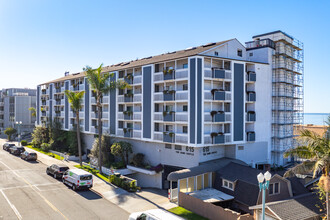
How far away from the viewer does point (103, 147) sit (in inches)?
1569

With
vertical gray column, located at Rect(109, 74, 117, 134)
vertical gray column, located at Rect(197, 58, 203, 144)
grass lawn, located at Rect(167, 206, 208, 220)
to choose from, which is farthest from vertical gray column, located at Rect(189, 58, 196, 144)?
vertical gray column, located at Rect(109, 74, 117, 134)

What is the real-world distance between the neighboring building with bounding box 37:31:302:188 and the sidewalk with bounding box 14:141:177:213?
4.44 m

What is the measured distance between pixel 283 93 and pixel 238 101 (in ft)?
34.4

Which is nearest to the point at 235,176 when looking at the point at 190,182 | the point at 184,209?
the point at 190,182

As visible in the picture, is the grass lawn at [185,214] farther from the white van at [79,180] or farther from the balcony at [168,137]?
the white van at [79,180]

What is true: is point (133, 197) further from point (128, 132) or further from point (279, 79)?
point (279, 79)

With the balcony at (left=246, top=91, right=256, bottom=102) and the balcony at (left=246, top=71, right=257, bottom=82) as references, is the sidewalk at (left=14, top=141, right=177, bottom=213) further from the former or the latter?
the balcony at (left=246, top=71, right=257, bottom=82)

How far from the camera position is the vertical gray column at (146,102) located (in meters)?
35.4

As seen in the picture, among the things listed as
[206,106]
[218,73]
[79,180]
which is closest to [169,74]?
[218,73]

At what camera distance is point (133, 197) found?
2769 centimetres

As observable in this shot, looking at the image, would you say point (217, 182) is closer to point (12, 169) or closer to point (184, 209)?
point (184, 209)

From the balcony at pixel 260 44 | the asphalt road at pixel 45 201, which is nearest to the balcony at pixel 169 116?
the asphalt road at pixel 45 201

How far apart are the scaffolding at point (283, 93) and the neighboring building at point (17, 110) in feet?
235

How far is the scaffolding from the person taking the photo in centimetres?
3872
